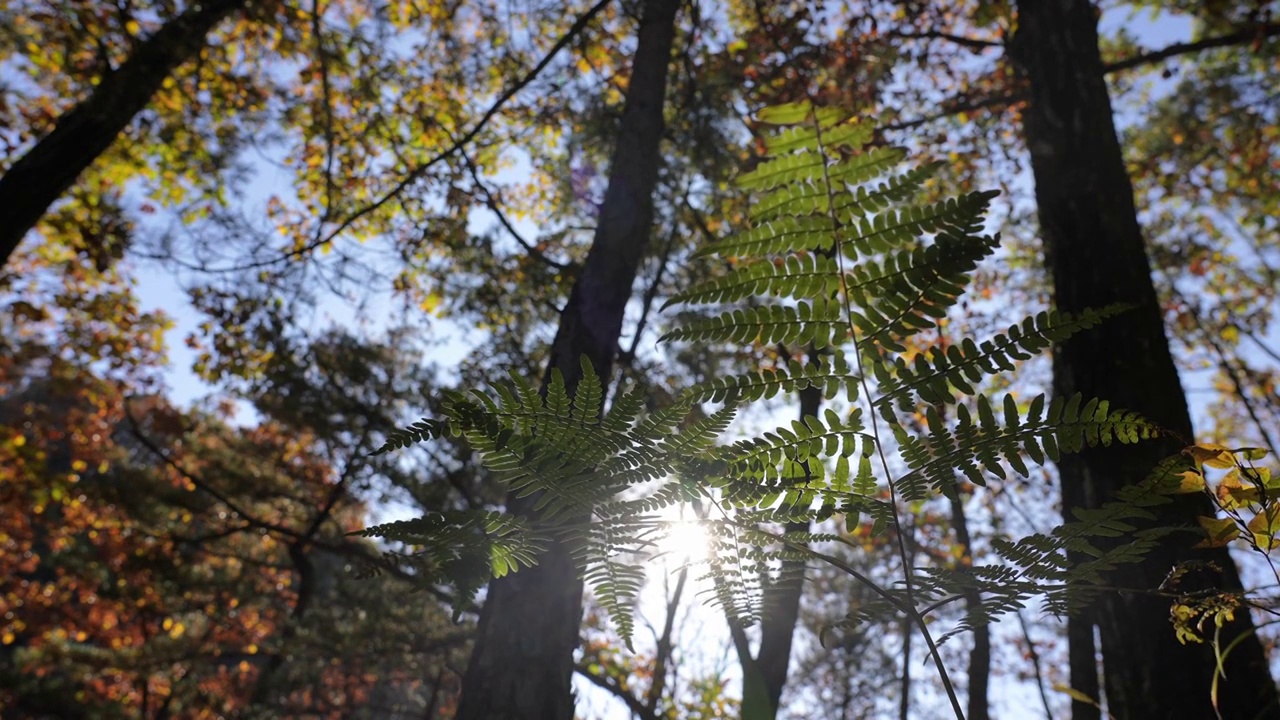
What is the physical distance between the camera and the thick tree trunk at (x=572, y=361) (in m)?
2.36

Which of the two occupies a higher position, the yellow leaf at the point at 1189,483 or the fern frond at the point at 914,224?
the fern frond at the point at 914,224

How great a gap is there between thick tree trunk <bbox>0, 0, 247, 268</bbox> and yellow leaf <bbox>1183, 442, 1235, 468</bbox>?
6.41 meters

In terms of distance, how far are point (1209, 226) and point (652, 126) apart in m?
11.1

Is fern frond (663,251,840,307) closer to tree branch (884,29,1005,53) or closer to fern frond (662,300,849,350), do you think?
fern frond (662,300,849,350)

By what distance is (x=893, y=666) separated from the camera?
1936 centimetres

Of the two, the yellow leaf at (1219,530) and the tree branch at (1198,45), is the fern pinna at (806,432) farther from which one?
the tree branch at (1198,45)

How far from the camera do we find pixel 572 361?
3.04 m

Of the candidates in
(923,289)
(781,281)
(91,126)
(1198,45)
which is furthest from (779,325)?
(91,126)

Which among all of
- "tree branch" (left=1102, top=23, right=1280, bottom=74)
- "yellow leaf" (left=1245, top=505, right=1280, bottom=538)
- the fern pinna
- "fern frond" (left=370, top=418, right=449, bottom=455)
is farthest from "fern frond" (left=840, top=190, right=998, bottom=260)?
"tree branch" (left=1102, top=23, right=1280, bottom=74)

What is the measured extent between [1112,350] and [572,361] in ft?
6.68

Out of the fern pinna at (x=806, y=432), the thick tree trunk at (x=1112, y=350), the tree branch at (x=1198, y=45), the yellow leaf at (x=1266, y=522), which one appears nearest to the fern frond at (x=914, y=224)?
the fern pinna at (x=806, y=432)

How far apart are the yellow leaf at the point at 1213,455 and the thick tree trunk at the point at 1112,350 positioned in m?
0.49

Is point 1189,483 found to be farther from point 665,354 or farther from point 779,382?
point 665,354

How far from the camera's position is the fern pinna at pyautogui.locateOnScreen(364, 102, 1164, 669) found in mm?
867
